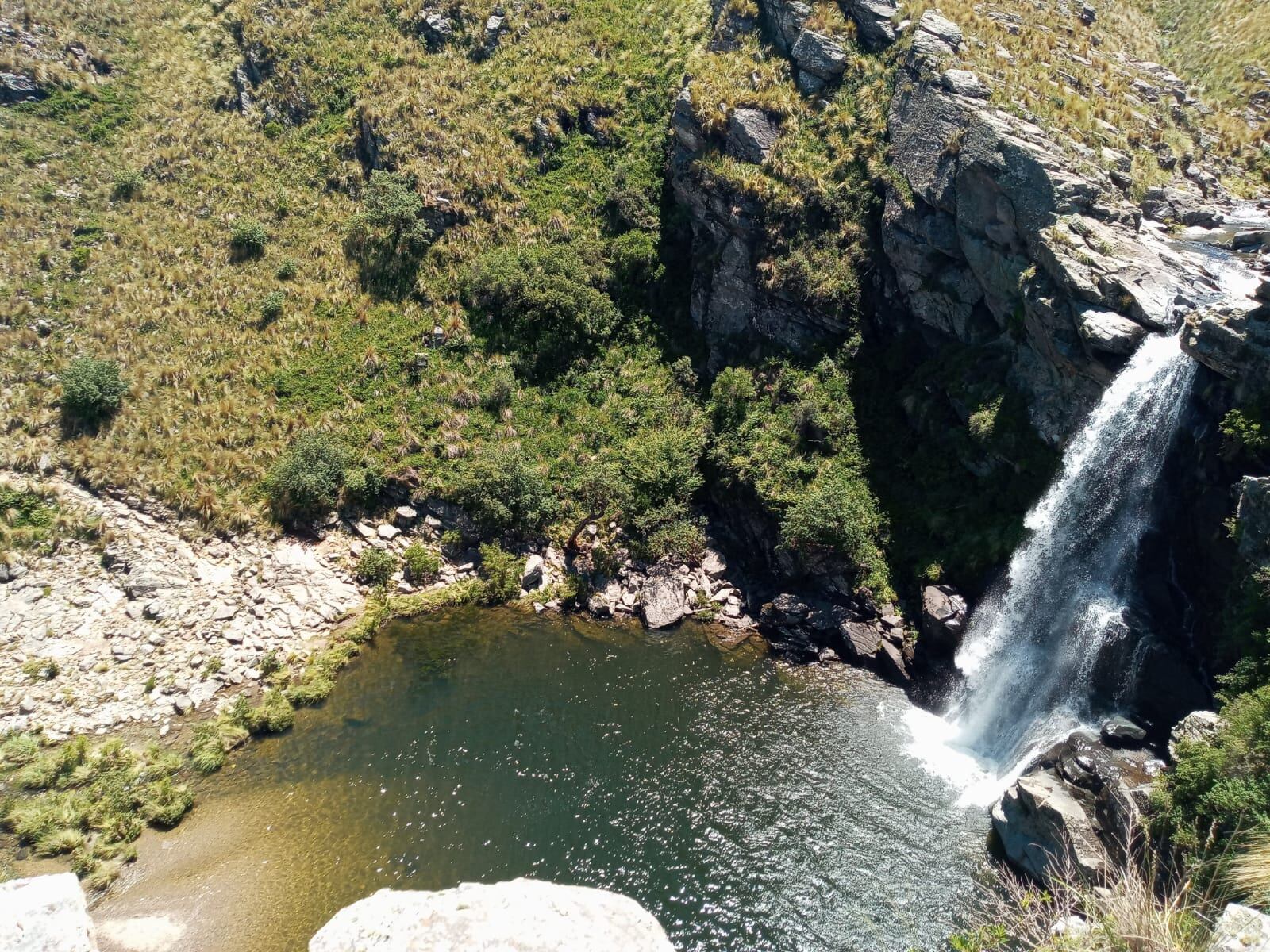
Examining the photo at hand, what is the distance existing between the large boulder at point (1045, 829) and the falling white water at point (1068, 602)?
2.25 m

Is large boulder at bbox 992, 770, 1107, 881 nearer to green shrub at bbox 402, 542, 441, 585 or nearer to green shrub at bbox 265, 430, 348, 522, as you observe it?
green shrub at bbox 402, 542, 441, 585

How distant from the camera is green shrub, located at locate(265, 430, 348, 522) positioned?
3828 cm

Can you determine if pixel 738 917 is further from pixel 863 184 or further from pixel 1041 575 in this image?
→ pixel 863 184

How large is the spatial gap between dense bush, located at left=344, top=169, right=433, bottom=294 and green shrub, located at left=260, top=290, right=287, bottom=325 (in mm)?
5904

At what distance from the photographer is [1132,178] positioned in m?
36.5

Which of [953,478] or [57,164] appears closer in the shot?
[953,478]

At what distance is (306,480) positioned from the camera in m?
38.1

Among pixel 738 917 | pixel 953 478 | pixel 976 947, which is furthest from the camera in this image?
pixel 953 478

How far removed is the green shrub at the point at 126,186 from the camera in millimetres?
51906

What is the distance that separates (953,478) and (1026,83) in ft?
84.0

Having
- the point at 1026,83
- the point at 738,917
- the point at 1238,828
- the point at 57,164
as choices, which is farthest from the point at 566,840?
the point at 57,164

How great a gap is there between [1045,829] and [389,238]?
51.9 m

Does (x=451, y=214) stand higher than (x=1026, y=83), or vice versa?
(x=1026, y=83)

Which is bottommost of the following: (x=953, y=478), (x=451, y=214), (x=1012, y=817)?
(x=1012, y=817)
